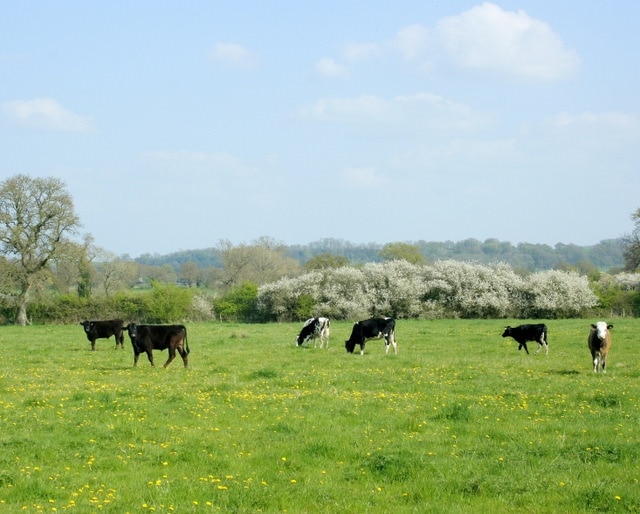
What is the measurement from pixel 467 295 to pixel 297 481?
167ft

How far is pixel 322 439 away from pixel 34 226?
1995 inches

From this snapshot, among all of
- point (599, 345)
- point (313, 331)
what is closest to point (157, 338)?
point (313, 331)

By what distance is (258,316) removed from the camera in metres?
63.0

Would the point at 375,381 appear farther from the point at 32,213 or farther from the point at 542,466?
the point at 32,213

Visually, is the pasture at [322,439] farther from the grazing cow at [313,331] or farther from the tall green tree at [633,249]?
the tall green tree at [633,249]

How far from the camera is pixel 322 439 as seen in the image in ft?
38.6

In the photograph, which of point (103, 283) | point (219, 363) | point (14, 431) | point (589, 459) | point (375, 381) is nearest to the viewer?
point (589, 459)

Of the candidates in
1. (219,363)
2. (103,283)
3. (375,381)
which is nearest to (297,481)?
(375,381)

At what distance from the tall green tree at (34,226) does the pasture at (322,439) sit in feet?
123

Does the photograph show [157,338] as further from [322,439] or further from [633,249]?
[633,249]

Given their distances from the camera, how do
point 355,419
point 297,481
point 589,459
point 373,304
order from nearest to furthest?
point 297,481
point 589,459
point 355,419
point 373,304

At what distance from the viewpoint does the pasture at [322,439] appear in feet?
29.4

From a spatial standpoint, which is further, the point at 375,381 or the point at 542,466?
the point at 375,381

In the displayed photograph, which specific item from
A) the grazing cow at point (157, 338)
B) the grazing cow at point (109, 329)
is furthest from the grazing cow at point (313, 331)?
the grazing cow at point (157, 338)
